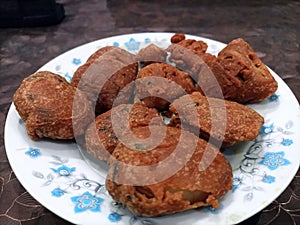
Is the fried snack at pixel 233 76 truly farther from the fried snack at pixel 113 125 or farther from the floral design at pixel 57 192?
the floral design at pixel 57 192

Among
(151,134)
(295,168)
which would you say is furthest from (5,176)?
(295,168)

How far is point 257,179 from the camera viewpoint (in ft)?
2.51

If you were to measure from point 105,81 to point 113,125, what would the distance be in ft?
0.42

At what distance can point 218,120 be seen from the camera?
0.79 meters

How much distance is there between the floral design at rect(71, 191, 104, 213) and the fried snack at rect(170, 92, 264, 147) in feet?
0.71

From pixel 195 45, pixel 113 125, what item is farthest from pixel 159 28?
pixel 113 125

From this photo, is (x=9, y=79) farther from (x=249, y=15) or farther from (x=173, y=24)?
(x=249, y=15)

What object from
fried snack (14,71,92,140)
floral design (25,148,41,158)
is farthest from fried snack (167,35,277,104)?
floral design (25,148,41,158)

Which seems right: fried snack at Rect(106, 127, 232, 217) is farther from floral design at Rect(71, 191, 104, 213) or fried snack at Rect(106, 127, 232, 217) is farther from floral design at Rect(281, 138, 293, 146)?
floral design at Rect(281, 138, 293, 146)

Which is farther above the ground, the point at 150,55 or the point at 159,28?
the point at 150,55

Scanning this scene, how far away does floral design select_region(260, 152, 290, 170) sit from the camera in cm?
79

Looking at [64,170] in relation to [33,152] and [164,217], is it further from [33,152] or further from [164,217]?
[164,217]

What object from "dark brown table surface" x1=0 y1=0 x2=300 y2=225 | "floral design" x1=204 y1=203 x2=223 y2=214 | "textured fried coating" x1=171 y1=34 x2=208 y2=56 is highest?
"textured fried coating" x1=171 y1=34 x2=208 y2=56

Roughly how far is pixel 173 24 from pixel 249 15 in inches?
12.0
